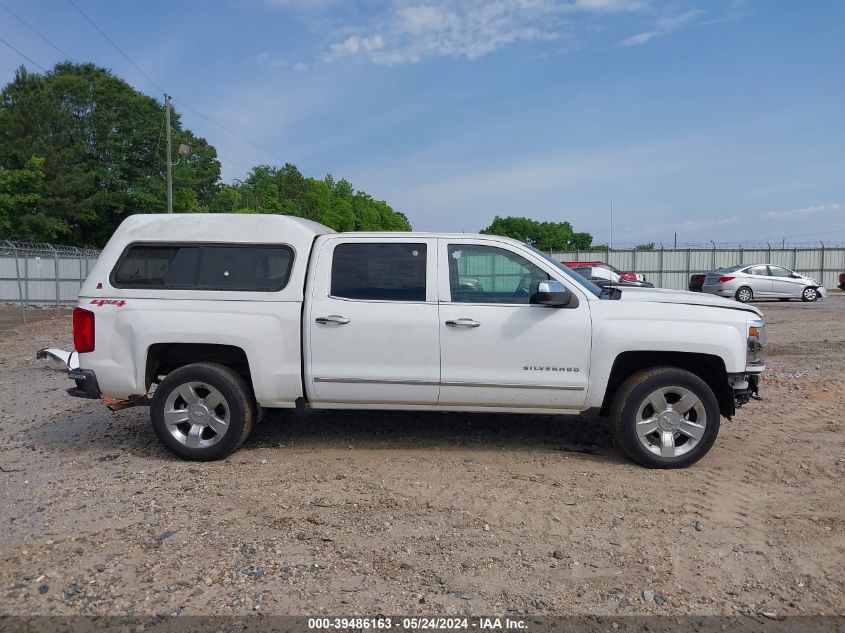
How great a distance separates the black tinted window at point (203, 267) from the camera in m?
5.31

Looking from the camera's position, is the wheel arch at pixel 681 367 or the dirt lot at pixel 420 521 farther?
the wheel arch at pixel 681 367

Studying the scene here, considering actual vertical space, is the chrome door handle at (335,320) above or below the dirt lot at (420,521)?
above

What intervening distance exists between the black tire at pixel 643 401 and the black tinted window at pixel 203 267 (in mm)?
2940

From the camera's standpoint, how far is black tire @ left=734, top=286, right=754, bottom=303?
24.5 m

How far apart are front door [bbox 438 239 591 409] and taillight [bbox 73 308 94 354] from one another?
2873 millimetres

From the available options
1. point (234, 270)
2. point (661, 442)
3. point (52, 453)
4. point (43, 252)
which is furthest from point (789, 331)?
point (43, 252)

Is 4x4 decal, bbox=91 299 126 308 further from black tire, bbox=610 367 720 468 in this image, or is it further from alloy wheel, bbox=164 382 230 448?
Answer: black tire, bbox=610 367 720 468

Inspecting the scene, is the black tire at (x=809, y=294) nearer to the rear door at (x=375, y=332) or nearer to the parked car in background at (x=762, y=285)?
the parked car in background at (x=762, y=285)

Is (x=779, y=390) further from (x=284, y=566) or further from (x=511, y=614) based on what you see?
(x=284, y=566)

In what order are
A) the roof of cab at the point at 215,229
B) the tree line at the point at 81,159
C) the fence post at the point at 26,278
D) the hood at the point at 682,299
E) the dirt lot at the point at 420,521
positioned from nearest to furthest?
1. the dirt lot at the point at 420,521
2. the hood at the point at 682,299
3. the roof of cab at the point at 215,229
4. the fence post at the point at 26,278
5. the tree line at the point at 81,159

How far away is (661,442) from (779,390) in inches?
151

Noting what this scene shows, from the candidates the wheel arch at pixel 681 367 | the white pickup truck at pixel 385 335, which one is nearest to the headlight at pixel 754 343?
the white pickup truck at pixel 385 335

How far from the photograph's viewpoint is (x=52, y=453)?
558 centimetres

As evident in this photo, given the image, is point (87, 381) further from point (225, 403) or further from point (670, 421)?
point (670, 421)
